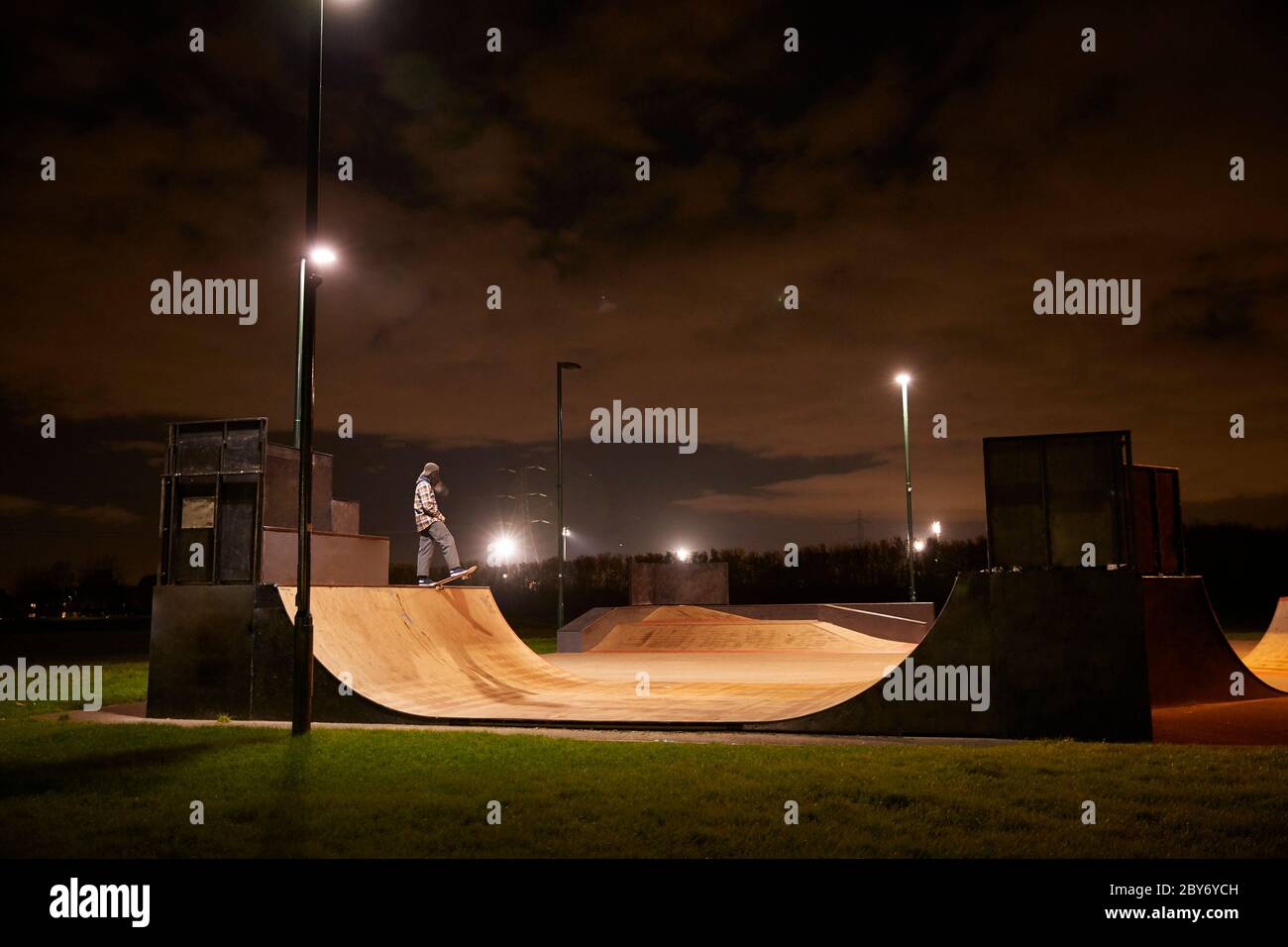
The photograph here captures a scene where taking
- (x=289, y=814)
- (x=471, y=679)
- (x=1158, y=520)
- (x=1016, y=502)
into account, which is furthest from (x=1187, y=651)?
(x=289, y=814)

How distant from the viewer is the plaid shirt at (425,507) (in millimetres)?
14859

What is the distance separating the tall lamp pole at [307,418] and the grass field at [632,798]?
699mm

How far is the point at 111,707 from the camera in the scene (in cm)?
1306

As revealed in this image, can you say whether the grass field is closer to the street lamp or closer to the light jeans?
the street lamp

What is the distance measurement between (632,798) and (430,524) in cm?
927

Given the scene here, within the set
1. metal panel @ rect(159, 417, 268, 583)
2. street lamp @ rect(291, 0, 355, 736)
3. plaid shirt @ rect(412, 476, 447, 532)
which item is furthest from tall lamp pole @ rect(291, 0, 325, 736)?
plaid shirt @ rect(412, 476, 447, 532)

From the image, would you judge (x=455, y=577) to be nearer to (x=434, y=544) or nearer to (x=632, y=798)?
(x=434, y=544)

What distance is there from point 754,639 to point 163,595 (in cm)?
1958

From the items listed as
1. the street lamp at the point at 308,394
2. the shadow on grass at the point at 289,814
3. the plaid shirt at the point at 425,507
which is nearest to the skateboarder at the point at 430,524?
the plaid shirt at the point at 425,507
